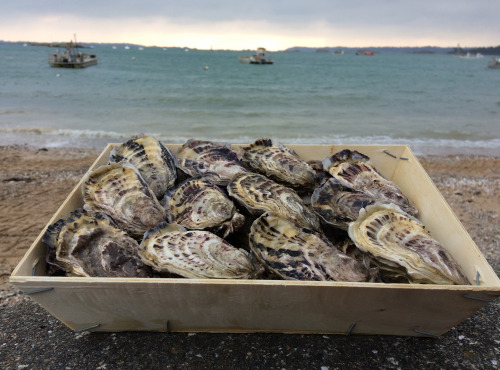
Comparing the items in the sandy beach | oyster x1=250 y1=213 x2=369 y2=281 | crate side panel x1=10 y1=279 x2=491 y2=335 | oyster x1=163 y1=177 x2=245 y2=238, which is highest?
oyster x1=163 y1=177 x2=245 y2=238

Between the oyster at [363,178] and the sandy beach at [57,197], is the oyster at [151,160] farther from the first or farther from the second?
the oyster at [363,178]

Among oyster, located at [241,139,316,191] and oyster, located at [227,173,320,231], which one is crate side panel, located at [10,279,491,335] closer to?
oyster, located at [227,173,320,231]

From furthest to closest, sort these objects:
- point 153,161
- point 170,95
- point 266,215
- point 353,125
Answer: point 170,95 < point 353,125 < point 153,161 < point 266,215

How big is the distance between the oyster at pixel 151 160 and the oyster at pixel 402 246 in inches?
49.7

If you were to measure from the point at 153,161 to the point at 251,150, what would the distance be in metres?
0.75

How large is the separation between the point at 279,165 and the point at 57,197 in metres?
3.41

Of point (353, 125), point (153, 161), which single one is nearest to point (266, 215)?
point (153, 161)

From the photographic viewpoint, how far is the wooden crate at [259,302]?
131 centimetres

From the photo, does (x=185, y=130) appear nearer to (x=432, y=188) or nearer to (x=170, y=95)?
(x=170, y=95)

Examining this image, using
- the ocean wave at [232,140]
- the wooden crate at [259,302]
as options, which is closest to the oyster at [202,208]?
the wooden crate at [259,302]

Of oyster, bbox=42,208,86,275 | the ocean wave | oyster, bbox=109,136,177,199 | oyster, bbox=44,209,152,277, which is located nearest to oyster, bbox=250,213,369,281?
oyster, bbox=44,209,152,277

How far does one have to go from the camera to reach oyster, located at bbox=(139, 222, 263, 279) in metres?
1.48

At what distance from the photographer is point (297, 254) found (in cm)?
160

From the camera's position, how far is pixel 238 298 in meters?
1.39
